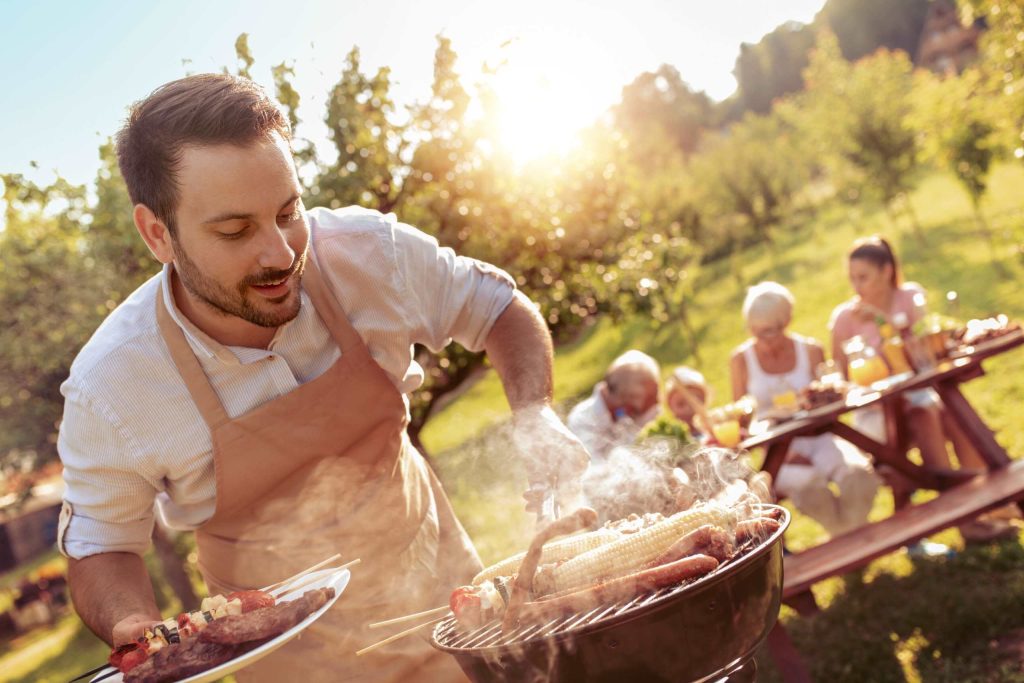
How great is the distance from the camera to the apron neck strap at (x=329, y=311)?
257 cm

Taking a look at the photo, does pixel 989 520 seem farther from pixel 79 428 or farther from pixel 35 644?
pixel 35 644

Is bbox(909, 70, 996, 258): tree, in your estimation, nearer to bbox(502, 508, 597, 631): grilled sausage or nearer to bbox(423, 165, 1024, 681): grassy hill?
bbox(423, 165, 1024, 681): grassy hill

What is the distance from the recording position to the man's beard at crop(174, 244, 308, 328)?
2285 mm

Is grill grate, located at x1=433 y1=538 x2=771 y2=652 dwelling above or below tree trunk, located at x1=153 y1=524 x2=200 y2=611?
above

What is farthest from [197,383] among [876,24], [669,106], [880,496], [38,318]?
[876,24]

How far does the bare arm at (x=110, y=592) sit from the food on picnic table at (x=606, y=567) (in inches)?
32.2

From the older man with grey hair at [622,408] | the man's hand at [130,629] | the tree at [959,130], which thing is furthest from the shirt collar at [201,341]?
the tree at [959,130]

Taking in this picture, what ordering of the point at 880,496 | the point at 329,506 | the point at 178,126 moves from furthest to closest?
the point at 880,496, the point at 329,506, the point at 178,126

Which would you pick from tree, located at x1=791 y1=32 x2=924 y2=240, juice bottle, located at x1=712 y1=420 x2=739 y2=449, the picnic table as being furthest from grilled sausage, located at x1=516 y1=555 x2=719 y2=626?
tree, located at x1=791 y1=32 x2=924 y2=240

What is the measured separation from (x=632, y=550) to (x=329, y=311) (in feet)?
3.54

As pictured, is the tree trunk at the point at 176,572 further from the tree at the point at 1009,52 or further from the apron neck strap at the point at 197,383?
the tree at the point at 1009,52

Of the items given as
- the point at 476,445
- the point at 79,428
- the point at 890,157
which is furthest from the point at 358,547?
the point at 890,157

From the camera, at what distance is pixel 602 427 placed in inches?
238

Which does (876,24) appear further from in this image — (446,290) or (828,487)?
(446,290)
